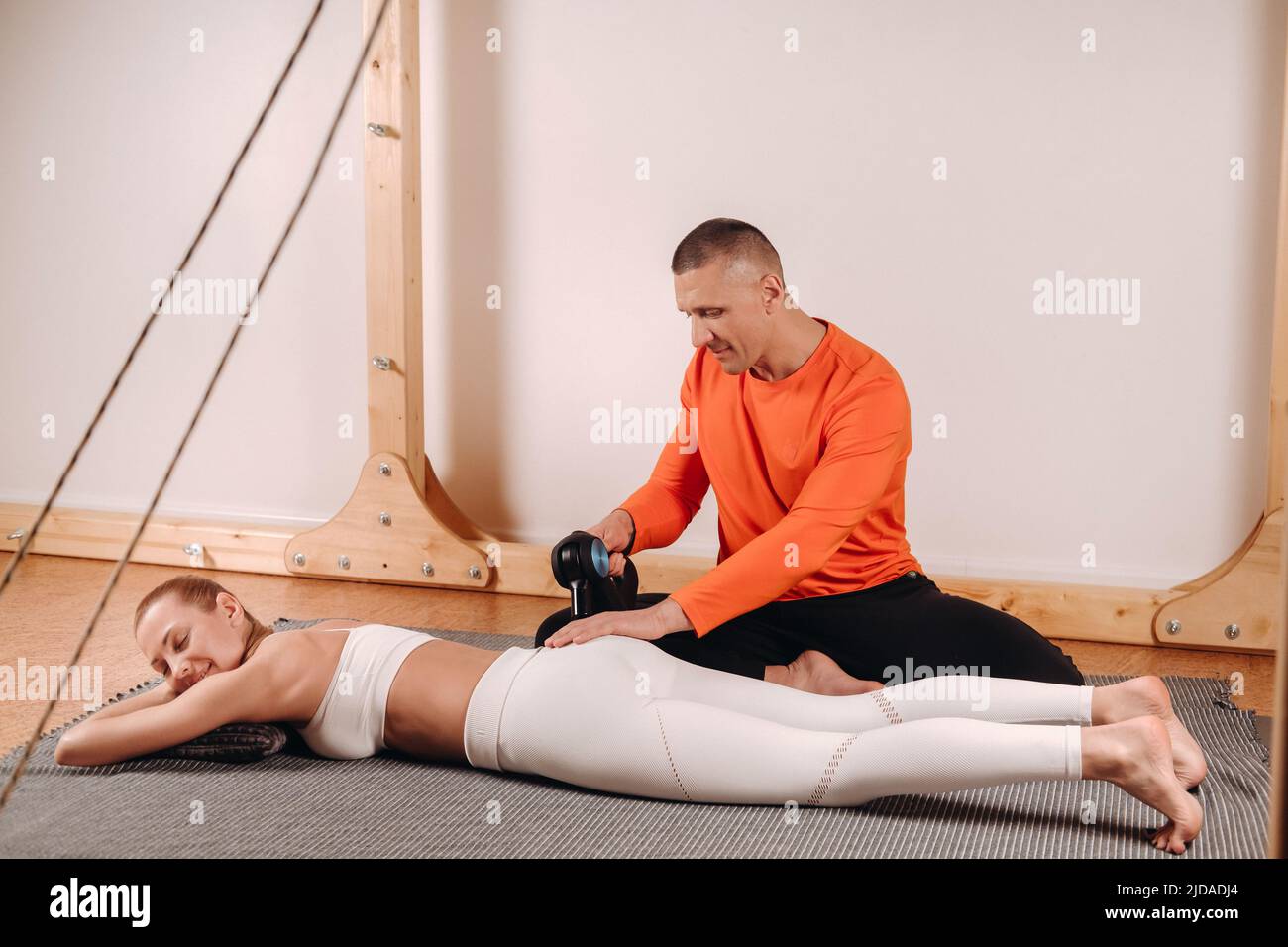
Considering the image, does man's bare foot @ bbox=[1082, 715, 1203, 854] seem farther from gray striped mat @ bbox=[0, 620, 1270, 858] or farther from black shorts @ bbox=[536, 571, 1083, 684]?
black shorts @ bbox=[536, 571, 1083, 684]

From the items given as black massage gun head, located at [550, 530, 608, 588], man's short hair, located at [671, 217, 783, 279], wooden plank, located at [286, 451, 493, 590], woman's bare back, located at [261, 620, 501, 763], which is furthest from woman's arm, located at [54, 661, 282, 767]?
wooden plank, located at [286, 451, 493, 590]

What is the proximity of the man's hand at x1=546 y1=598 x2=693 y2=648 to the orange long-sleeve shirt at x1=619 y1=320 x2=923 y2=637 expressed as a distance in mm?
29

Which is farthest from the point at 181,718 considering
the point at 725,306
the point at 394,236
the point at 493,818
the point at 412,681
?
the point at 394,236

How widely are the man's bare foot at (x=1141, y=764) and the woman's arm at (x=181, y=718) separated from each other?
123 centimetres

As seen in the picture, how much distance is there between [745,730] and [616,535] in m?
0.71

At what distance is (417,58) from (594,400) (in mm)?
1126

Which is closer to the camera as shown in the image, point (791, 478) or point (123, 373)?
point (123, 373)

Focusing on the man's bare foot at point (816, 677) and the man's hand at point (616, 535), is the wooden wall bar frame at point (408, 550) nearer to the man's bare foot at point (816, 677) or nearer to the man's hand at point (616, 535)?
the man's hand at point (616, 535)

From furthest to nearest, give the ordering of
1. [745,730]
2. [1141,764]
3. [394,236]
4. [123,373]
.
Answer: [394,236], [745,730], [1141,764], [123,373]

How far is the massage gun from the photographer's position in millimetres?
2217

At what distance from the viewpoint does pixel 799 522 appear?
2.12 metres

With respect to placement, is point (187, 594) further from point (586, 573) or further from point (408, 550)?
point (408, 550)

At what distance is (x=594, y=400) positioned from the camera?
3.73 m

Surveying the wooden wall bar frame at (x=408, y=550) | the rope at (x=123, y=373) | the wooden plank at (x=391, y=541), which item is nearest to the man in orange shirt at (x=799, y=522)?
the rope at (x=123, y=373)
